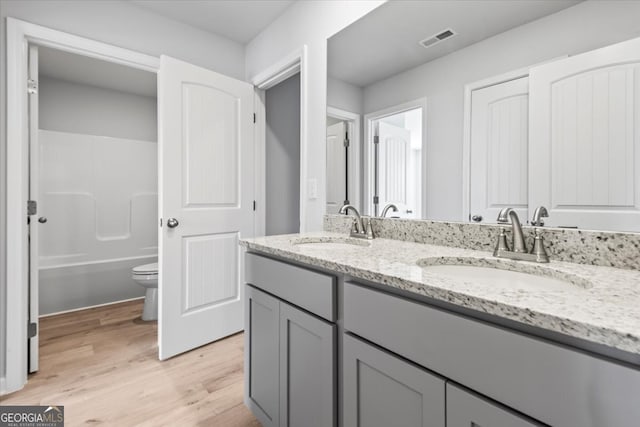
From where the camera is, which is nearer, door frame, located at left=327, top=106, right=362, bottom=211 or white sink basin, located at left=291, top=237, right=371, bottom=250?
white sink basin, located at left=291, top=237, right=371, bottom=250

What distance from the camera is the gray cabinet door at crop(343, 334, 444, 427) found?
2.31 feet

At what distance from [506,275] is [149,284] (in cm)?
275

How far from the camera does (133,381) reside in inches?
71.1

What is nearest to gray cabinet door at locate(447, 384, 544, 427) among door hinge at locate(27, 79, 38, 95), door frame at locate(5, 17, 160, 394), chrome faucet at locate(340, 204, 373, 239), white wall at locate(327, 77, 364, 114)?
chrome faucet at locate(340, 204, 373, 239)

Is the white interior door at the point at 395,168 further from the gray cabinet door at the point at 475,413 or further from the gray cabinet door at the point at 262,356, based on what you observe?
the gray cabinet door at the point at 475,413

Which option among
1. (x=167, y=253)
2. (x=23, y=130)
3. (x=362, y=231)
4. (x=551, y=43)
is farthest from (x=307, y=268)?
(x=23, y=130)

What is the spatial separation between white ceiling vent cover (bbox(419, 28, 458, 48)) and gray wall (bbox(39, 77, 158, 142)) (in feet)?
10.8

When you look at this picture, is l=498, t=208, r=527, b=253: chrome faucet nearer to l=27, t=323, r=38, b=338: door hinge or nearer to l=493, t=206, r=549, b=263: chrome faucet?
l=493, t=206, r=549, b=263: chrome faucet

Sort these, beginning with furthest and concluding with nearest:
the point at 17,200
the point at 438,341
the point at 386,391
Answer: the point at 17,200, the point at 386,391, the point at 438,341

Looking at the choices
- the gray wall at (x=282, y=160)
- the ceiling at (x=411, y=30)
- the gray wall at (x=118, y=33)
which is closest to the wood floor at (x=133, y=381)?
the gray wall at (x=118, y=33)

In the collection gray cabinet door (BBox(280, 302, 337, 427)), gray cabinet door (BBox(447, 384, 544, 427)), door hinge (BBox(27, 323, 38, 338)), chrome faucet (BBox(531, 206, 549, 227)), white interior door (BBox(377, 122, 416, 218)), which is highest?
white interior door (BBox(377, 122, 416, 218))

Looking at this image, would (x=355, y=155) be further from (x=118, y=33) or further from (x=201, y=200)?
(x=118, y=33)

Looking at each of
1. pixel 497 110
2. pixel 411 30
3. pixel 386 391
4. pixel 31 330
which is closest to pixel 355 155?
pixel 411 30

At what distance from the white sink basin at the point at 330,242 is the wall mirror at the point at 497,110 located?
0.20 metres
